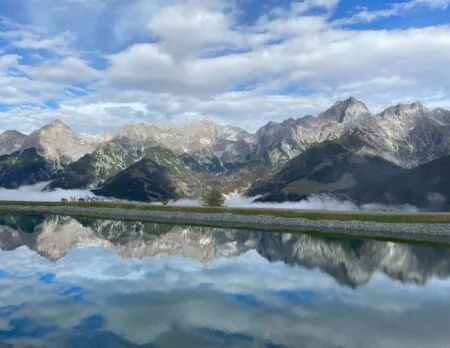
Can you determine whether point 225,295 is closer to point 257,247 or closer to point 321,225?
point 257,247

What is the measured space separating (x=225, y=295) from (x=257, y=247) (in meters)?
50.0

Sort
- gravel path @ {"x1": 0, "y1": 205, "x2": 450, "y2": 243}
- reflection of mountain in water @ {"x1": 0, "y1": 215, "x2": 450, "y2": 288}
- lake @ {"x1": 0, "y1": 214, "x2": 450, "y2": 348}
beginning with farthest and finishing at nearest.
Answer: gravel path @ {"x1": 0, "y1": 205, "x2": 450, "y2": 243} < reflection of mountain in water @ {"x1": 0, "y1": 215, "x2": 450, "y2": 288} < lake @ {"x1": 0, "y1": 214, "x2": 450, "y2": 348}

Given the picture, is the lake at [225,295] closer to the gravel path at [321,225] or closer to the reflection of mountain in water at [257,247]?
the reflection of mountain in water at [257,247]

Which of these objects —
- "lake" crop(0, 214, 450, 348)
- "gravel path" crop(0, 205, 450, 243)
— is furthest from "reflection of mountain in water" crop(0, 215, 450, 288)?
"gravel path" crop(0, 205, 450, 243)

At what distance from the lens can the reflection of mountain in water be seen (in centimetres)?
7681

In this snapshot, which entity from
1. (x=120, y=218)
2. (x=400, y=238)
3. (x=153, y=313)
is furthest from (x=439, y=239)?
(x=120, y=218)

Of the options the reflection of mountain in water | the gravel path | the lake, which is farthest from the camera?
the gravel path

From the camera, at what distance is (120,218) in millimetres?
198250

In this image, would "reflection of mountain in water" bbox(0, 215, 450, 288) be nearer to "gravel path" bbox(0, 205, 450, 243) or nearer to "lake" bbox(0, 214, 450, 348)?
"lake" bbox(0, 214, 450, 348)

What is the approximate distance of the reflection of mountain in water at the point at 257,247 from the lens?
252ft

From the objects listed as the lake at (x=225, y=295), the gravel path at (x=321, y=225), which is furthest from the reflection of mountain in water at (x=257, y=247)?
the gravel path at (x=321, y=225)

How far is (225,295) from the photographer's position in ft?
189

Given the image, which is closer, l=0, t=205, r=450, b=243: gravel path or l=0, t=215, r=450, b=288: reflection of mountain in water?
l=0, t=215, r=450, b=288: reflection of mountain in water

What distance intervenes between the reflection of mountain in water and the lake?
350 millimetres
